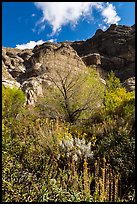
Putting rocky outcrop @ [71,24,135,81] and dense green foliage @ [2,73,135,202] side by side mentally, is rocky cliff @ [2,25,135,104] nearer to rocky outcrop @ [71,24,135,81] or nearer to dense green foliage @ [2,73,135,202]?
rocky outcrop @ [71,24,135,81]

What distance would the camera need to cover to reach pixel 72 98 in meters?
13.4

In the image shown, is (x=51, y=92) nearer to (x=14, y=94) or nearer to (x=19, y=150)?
(x=14, y=94)

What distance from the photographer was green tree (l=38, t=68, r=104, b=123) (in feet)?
41.3

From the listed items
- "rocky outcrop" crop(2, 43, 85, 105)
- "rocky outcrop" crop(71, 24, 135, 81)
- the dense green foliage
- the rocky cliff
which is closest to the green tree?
"rocky outcrop" crop(2, 43, 85, 105)

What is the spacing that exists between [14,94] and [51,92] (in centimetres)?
400

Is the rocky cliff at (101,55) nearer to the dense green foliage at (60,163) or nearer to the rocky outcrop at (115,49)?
the rocky outcrop at (115,49)

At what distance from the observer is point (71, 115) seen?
12188 millimetres

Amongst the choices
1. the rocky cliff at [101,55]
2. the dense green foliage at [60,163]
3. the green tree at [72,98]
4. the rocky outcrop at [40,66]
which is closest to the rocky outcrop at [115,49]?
the rocky cliff at [101,55]

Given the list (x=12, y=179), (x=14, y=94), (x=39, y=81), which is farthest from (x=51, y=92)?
(x=39, y=81)

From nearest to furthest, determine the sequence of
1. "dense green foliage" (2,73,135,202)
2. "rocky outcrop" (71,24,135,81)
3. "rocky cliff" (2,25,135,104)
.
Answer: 1. "dense green foliage" (2,73,135,202)
2. "rocky cliff" (2,25,135,104)
3. "rocky outcrop" (71,24,135,81)

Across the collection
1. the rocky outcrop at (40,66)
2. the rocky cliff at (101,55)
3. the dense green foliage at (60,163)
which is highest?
the rocky cliff at (101,55)

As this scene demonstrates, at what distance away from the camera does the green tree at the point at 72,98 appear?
41.3ft

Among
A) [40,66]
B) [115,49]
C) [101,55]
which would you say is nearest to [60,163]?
[40,66]

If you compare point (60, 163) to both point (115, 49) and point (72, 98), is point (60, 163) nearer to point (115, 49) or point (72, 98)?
point (72, 98)
